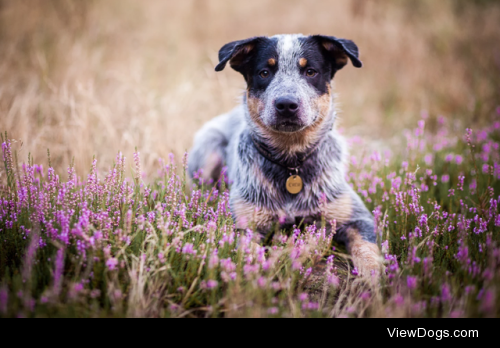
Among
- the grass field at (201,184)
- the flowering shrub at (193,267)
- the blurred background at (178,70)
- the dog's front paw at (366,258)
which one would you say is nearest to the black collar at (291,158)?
the grass field at (201,184)

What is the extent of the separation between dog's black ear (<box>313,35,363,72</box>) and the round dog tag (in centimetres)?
111

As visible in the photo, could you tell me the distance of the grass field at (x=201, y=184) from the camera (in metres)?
2.06

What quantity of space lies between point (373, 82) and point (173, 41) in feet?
15.7

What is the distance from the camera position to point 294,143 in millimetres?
3414

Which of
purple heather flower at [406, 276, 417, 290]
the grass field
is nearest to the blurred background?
the grass field

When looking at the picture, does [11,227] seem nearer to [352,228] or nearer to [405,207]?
[352,228]

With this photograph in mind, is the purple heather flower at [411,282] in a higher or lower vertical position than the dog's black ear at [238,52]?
lower

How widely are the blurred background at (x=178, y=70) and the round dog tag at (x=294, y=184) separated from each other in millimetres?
1587

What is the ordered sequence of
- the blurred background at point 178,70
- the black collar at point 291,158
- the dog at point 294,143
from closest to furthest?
the dog at point 294,143, the black collar at point 291,158, the blurred background at point 178,70

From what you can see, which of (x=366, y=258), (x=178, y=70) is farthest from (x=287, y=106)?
(x=178, y=70)

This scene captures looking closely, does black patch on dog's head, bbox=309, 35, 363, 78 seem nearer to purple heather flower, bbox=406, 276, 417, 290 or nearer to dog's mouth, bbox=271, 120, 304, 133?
dog's mouth, bbox=271, 120, 304, 133

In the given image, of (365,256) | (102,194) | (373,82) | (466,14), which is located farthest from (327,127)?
(466,14)

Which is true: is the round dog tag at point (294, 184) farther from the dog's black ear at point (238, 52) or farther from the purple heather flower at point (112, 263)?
the purple heather flower at point (112, 263)
